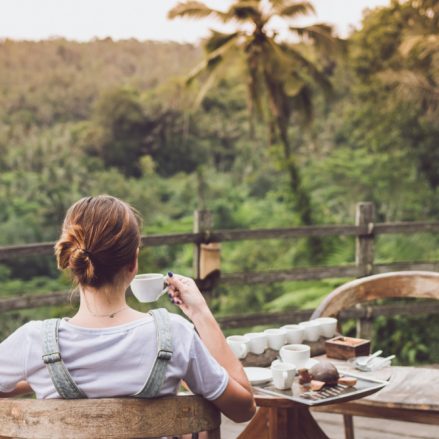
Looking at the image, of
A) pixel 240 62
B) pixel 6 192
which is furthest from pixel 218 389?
pixel 6 192

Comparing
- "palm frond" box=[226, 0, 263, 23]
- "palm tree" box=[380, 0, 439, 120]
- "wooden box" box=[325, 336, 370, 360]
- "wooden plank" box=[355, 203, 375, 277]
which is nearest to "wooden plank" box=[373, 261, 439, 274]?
"wooden plank" box=[355, 203, 375, 277]

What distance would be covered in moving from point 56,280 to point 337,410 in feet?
55.2

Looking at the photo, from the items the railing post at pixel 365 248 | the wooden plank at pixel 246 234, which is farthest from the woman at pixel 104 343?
the railing post at pixel 365 248

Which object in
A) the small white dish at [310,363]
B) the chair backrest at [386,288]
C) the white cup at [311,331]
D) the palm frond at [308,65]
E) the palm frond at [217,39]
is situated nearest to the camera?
the small white dish at [310,363]

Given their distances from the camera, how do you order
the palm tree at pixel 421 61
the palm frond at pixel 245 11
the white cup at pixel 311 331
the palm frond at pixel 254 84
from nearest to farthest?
the white cup at pixel 311 331, the palm tree at pixel 421 61, the palm frond at pixel 245 11, the palm frond at pixel 254 84

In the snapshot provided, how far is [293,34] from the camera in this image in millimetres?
17547

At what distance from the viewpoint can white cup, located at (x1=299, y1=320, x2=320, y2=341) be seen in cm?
237

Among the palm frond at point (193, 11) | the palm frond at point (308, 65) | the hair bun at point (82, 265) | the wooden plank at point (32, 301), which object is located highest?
the palm frond at point (193, 11)

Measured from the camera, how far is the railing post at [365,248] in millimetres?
5285

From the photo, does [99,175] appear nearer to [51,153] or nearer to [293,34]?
[51,153]

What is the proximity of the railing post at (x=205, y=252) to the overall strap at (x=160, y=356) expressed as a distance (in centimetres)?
333

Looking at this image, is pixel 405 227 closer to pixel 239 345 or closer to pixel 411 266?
pixel 411 266

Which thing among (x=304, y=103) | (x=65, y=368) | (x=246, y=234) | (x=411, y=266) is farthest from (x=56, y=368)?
(x=304, y=103)

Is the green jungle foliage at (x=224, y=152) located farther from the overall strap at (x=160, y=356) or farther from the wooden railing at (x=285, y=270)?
the overall strap at (x=160, y=356)
